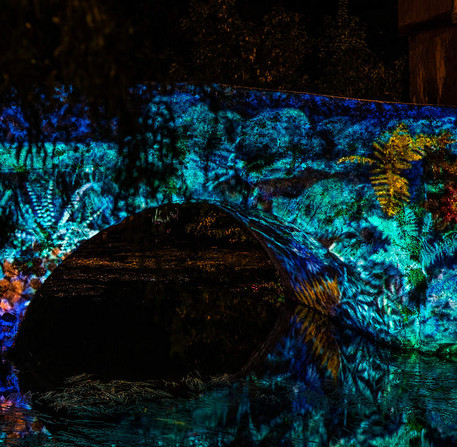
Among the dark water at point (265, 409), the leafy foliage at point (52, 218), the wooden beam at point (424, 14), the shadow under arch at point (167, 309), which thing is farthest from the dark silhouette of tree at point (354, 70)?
the leafy foliage at point (52, 218)

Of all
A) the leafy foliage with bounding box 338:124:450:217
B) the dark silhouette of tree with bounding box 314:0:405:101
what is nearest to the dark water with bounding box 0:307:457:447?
the leafy foliage with bounding box 338:124:450:217

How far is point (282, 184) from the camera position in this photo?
673 cm

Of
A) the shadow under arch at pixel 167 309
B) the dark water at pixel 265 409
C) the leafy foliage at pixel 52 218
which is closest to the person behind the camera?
the dark water at pixel 265 409

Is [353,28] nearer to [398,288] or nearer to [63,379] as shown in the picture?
[398,288]

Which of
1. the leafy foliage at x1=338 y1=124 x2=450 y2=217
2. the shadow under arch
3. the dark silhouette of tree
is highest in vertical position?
the dark silhouette of tree

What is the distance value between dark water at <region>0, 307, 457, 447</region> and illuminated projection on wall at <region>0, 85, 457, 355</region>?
746 millimetres

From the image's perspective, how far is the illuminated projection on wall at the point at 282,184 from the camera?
19.9ft

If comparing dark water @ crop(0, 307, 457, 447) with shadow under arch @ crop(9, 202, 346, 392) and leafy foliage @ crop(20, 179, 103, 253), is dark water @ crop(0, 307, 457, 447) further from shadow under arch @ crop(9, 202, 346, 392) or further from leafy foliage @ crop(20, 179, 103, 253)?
leafy foliage @ crop(20, 179, 103, 253)

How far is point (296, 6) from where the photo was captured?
1706 cm

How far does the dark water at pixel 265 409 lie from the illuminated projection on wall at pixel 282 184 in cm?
75

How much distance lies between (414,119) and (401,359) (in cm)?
227

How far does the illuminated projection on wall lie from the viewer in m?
6.06

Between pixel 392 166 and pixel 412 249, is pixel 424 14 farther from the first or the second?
pixel 412 249

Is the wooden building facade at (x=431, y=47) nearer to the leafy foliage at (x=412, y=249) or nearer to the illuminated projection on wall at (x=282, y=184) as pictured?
the illuminated projection on wall at (x=282, y=184)
